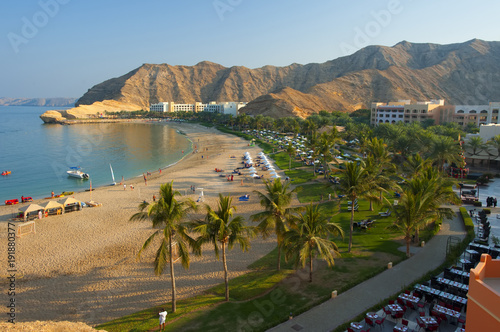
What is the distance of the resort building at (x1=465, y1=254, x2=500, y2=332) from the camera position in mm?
6379

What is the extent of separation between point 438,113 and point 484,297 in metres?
82.5

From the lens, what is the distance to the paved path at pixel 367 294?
1158cm

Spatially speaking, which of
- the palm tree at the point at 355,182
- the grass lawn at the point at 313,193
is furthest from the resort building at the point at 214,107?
the palm tree at the point at 355,182

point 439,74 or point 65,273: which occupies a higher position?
point 439,74

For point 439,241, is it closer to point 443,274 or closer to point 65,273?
point 443,274

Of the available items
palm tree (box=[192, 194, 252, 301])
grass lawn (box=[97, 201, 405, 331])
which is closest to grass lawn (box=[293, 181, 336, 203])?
grass lawn (box=[97, 201, 405, 331])

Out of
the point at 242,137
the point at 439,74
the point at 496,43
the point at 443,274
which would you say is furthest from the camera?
the point at 496,43

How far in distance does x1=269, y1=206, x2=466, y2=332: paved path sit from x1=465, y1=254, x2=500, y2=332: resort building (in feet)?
17.8

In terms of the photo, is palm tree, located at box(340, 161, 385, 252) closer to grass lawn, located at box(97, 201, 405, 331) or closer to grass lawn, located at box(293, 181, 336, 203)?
grass lawn, located at box(97, 201, 405, 331)

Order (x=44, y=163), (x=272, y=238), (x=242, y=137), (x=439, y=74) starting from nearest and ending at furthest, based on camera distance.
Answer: (x=272, y=238) < (x=44, y=163) < (x=242, y=137) < (x=439, y=74)

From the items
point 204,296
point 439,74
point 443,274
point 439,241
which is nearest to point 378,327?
point 443,274

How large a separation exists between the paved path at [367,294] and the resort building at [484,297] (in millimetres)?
5433

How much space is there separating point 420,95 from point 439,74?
24689mm

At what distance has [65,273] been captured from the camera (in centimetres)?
1747
